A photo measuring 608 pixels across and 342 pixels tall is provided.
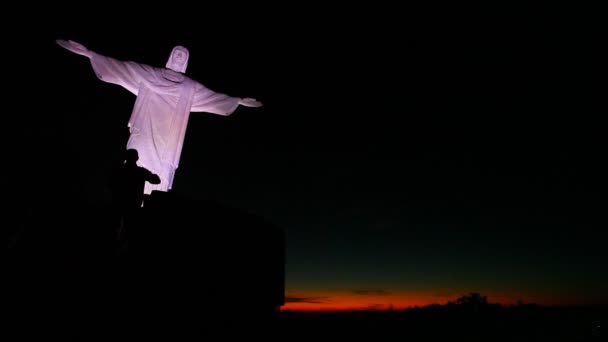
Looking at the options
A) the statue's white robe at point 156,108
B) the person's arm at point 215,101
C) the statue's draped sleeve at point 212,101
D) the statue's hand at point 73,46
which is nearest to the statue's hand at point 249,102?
the person's arm at point 215,101

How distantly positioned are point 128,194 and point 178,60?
4.49 m

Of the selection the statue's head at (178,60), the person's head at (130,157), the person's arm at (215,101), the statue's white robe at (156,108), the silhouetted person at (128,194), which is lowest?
the silhouetted person at (128,194)

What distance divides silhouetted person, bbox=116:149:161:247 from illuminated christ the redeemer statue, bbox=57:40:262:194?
198 cm

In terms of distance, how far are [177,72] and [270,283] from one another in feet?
16.2

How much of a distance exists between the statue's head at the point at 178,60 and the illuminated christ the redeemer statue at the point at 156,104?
0.29ft

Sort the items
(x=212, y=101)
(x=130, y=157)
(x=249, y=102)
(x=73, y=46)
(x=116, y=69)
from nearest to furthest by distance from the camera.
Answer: (x=130, y=157) → (x=73, y=46) → (x=116, y=69) → (x=212, y=101) → (x=249, y=102)

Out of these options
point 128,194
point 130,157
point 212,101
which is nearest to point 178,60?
point 212,101

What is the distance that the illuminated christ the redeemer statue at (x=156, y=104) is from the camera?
6.38 meters

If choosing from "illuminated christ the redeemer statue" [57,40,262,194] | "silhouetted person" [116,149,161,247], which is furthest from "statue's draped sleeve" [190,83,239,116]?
"silhouetted person" [116,149,161,247]

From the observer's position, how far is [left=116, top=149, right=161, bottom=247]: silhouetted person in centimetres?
411

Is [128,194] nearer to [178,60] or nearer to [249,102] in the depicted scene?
[249,102]

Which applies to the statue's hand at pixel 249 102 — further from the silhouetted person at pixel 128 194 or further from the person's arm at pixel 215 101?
the silhouetted person at pixel 128 194

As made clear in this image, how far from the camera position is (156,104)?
6.90m

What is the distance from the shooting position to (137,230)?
165 inches
